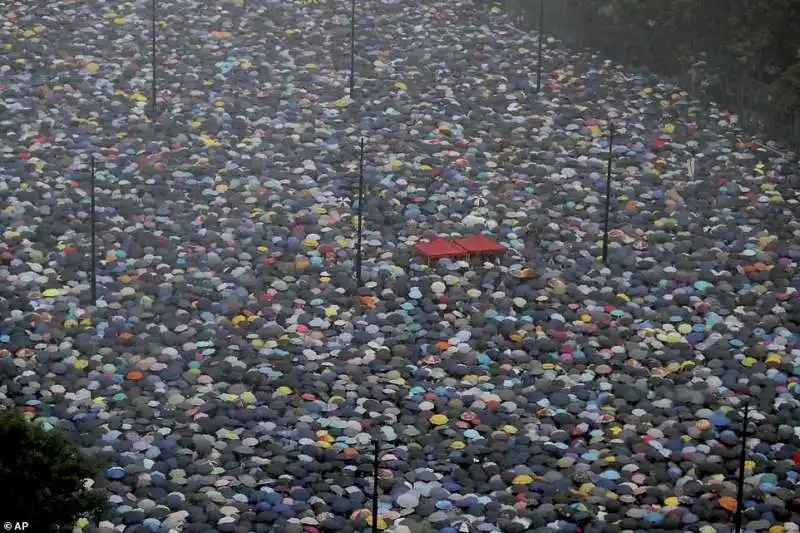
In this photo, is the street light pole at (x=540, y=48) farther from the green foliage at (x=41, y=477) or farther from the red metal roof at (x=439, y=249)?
the green foliage at (x=41, y=477)

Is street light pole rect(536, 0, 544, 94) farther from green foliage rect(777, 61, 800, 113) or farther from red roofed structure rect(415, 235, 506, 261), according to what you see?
red roofed structure rect(415, 235, 506, 261)

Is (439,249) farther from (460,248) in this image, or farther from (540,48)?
(540,48)

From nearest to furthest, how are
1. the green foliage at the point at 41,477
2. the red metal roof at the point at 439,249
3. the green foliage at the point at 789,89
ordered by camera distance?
the green foliage at the point at 41,477 < the red metal roof at the point at 439,249 < the green foliage at the point at 789,89

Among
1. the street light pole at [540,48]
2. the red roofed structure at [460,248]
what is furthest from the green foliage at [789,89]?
the red roofed structure at [460,248]

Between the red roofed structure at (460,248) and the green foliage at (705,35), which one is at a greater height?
the green foliage at (705,35)

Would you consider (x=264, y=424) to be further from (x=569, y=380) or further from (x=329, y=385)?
(x=569, y=380)
